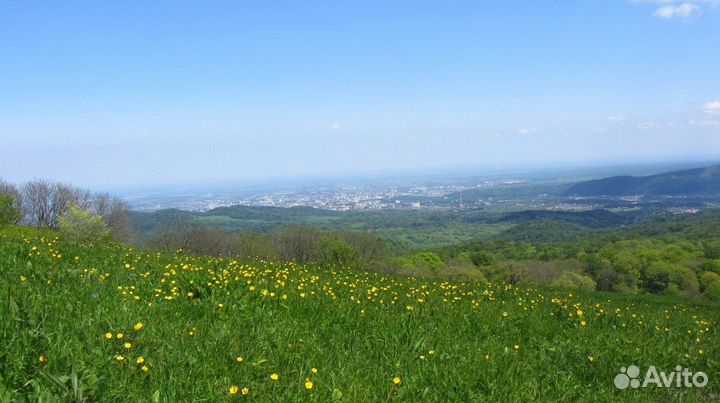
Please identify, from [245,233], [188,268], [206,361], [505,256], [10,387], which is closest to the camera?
[10,387]

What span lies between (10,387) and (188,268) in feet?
18.4

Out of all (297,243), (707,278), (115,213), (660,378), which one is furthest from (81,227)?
(707,278)

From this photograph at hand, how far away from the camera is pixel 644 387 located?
16.5 feet

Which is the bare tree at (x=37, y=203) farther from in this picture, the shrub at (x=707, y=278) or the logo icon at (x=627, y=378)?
the shrub at (x=707, y=278)

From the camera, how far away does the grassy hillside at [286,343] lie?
3801mm

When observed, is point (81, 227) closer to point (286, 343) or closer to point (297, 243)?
point (286, 343)

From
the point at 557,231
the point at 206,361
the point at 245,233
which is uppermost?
the point at 206,361

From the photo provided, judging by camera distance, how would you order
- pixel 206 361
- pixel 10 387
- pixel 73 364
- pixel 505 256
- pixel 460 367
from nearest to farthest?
pixel 10 387 < pixel 73 364 < pixel 206 361 < pixel 460 367 < pixel 505 256

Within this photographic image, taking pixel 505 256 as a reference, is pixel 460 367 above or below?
above

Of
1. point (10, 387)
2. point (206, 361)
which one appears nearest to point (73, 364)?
point (10, 387)

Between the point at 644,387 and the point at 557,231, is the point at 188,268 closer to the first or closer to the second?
the point at 644,387

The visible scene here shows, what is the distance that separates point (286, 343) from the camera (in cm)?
504

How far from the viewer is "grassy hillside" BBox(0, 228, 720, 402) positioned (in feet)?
12.5

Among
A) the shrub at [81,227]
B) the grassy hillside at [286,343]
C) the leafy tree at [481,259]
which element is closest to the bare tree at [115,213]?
the shrub at [81,227]
